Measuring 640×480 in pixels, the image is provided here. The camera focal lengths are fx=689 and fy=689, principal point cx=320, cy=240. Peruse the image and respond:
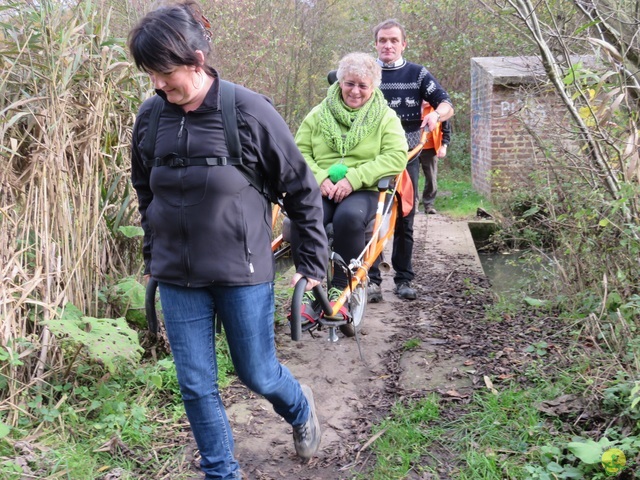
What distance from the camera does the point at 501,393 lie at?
3.91 m

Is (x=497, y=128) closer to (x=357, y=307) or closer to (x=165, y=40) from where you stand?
(x=357, y=307)

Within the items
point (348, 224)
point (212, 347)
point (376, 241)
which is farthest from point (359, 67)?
point (212, 347)

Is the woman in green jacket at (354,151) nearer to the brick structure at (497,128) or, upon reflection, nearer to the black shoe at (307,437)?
the black shoe at (307,437)

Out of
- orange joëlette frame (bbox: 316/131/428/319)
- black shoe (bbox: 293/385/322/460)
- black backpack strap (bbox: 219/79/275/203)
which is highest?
black backpack strap (bbox: 219/79/275/203)

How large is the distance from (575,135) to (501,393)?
1.69 m

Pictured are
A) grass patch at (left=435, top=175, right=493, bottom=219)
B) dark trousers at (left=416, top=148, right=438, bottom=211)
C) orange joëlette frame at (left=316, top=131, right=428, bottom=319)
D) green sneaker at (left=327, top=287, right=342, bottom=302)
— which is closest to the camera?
orange joëlette frame at (left=316, top=131, right=428, bottom=319)

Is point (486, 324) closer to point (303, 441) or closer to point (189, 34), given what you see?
point (303, 441)

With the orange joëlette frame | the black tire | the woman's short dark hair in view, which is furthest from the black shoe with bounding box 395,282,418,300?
Result: the woman's short dark hair

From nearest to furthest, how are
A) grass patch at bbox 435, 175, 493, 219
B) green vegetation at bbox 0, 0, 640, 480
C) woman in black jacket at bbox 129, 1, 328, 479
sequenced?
woman in black jacket at bbox 129, 1, 328, 479
green vegetation at bbox 0, 0, 640, 480
grass patch at bbox 435, 175, 493, 219

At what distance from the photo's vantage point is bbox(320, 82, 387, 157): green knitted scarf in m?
4.86

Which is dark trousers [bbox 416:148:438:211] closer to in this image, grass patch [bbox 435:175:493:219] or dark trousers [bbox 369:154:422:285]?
grass patch [bbox 435:175:493:219]

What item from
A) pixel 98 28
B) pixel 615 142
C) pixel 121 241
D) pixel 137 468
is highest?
pixel 98 28

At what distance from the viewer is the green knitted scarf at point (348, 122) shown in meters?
4.86

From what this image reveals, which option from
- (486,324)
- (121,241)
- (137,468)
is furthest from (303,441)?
(486,324)
